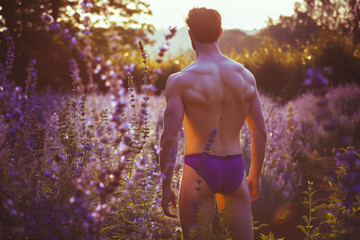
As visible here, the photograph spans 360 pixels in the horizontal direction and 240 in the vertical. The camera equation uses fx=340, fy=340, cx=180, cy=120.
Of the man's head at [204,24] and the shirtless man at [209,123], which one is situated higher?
the man's head at [204,24]

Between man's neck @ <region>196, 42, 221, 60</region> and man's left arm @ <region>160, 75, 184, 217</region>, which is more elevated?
man's neck @ <region>196, 42, 221, 60</region>

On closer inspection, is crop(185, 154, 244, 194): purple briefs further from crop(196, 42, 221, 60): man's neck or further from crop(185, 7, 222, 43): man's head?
crop(185, 7, 222, 43): man's head

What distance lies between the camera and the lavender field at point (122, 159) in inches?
71.0

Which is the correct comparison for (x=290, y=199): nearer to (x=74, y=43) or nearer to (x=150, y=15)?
(x=74, y=43)

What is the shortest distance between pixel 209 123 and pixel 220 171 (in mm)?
327

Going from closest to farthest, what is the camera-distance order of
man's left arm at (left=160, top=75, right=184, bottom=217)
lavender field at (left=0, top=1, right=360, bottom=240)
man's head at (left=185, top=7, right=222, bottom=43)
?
lavender field at (left=0, top=1, right=360, bottom=240), man's left arm at (left=160, top=75, right=184, bottom=217), man's head at (left=185, top=7, right=222, bottom=43)

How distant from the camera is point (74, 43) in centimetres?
173

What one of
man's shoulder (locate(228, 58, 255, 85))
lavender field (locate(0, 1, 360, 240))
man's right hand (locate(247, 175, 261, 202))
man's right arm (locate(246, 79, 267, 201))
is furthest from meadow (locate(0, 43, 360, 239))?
man's shoulder (locate(228, 58, 255, 85))

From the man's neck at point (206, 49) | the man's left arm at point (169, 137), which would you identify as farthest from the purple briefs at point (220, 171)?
the man's neck at point (206, 49)

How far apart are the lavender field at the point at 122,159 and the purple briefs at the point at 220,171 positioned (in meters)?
0.21

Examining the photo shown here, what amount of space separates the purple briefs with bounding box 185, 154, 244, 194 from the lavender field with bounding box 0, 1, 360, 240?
0.21 metres

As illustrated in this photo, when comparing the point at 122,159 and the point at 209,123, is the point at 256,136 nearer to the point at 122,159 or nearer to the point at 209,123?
the point at 209,123

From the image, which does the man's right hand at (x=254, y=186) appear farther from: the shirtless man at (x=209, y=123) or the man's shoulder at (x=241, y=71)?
the man's shoulder at (x=241, y=71)

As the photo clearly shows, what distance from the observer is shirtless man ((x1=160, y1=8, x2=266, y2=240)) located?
2.21m
